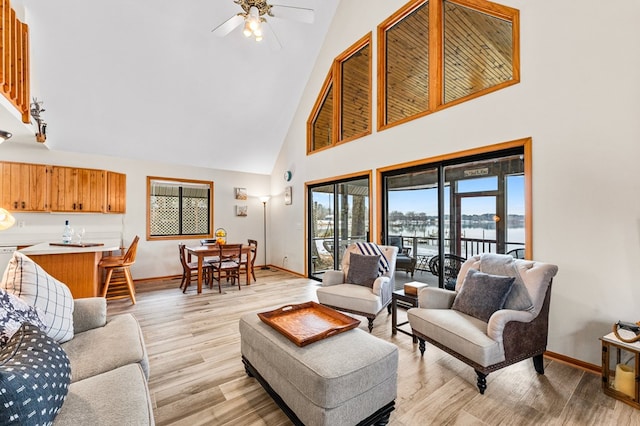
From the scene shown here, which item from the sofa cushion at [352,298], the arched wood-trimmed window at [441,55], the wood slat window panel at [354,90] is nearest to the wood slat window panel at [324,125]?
the wood slat window panel at [354,90]

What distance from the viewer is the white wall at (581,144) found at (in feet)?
7.24

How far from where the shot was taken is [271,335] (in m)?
1.88

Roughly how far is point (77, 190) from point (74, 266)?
2042 millimetres

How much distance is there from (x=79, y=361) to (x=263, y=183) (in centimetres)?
588

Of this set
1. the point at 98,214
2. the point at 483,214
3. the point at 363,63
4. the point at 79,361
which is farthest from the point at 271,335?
the point at 98,214

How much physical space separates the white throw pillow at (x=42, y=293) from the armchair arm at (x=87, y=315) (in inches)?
4.0

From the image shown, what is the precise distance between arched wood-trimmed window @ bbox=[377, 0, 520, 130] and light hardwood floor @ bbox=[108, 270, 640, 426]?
280 cm

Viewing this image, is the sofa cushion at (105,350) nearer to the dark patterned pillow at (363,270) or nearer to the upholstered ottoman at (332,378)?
the upholstered ottoman at (332,378)

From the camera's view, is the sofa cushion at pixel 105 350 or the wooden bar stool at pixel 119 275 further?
the wooden bar stool at pixel 119 275

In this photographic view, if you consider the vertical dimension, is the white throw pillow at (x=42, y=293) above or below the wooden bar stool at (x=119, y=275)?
above

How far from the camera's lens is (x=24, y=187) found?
176 inches

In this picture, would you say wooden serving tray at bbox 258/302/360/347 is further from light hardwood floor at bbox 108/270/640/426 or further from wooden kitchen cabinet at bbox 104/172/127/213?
wooden kitchen cabinet at bbox 104/172/127/213

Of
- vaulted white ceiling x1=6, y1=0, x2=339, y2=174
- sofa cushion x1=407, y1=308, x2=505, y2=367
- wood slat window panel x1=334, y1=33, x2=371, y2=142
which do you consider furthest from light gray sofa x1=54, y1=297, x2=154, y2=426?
wood slat window panel x1=334, y1=33, x2=371, y2=142

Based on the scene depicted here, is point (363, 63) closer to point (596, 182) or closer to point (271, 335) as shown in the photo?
point (596, 182)
